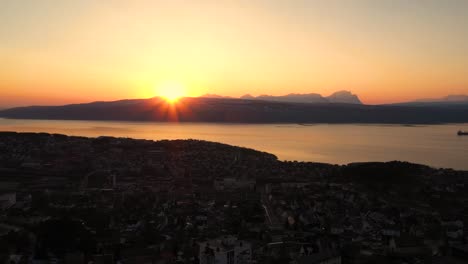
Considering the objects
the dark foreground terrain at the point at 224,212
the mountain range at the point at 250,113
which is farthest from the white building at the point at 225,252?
the mountain range at the point at 250,113

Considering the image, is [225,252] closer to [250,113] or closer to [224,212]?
[224,212]

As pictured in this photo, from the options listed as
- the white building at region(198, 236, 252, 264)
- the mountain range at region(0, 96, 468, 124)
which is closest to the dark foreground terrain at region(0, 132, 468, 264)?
the white building at region(198, 236, 252, 264)

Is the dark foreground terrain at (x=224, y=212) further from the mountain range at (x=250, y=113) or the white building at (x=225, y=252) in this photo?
the mountain range at (x=250, y=113)

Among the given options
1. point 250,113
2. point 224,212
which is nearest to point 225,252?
point 224,212

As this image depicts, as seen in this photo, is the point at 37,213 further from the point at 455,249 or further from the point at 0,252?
the point at 455,249

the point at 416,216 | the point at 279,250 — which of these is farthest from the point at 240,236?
the point at 416,216
